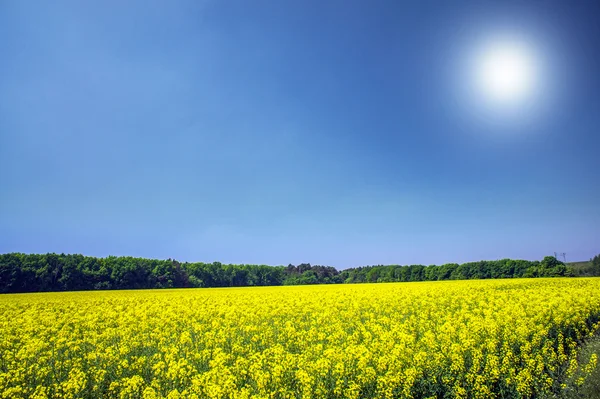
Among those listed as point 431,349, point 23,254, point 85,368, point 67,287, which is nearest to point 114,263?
point 67,287

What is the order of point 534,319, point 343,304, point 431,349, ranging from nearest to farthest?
point 431,349
point 534,319
point 343,304

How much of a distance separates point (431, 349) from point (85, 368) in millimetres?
9971

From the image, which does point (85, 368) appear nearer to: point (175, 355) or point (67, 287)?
point (175, 355)

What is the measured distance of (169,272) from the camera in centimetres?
7938

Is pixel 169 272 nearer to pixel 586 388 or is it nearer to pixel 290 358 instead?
pixel 290 358

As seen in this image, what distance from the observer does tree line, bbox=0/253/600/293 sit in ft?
197

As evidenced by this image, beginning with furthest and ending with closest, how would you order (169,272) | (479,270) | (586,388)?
(479,270) < (169,272) < (586,388)

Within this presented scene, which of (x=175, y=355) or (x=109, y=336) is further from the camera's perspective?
(x=109, y=336)

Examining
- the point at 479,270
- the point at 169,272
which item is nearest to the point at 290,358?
the point at 169,272

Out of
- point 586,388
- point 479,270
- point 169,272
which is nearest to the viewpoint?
point 586,388

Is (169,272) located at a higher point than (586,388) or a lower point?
higher

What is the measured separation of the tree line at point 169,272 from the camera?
60.0 m

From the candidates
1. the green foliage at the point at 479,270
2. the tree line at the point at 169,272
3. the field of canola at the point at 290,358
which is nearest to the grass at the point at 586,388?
the field of canola at the point at 290,358

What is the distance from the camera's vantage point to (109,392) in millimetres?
7750
